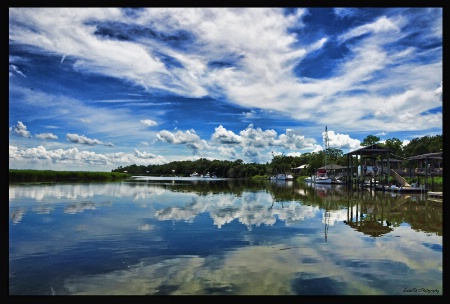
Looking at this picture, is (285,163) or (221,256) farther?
(285,163)

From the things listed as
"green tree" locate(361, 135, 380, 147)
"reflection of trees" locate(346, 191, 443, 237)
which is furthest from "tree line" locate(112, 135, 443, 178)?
"reflection of trees" locate(346, 191, 443, 237)

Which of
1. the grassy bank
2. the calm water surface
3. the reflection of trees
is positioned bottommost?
the calm water surface

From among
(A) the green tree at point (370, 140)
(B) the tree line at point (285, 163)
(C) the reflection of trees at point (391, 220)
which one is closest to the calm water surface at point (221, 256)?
(C) the reflection of trees at point (391, 220)

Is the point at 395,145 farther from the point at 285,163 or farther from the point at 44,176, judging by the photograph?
the point at 44,176

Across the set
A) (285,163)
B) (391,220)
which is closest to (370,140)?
(285,163)

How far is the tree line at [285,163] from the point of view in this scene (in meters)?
79.8

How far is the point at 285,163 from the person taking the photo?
459 ft

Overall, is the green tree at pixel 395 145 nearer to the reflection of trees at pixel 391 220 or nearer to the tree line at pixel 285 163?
the tree line at pixel 285 163

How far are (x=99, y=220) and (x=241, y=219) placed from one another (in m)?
7.65

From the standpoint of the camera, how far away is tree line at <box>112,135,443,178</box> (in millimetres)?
79831

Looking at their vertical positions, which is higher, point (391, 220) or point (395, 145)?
point (395, 145)

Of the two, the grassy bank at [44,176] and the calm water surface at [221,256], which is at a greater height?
the grassy bank at [44,176]

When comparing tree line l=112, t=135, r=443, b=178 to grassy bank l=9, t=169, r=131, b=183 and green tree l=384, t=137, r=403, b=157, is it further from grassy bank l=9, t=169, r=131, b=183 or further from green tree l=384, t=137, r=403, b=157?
grassy bank l=9, t=169, r=131, b=183
